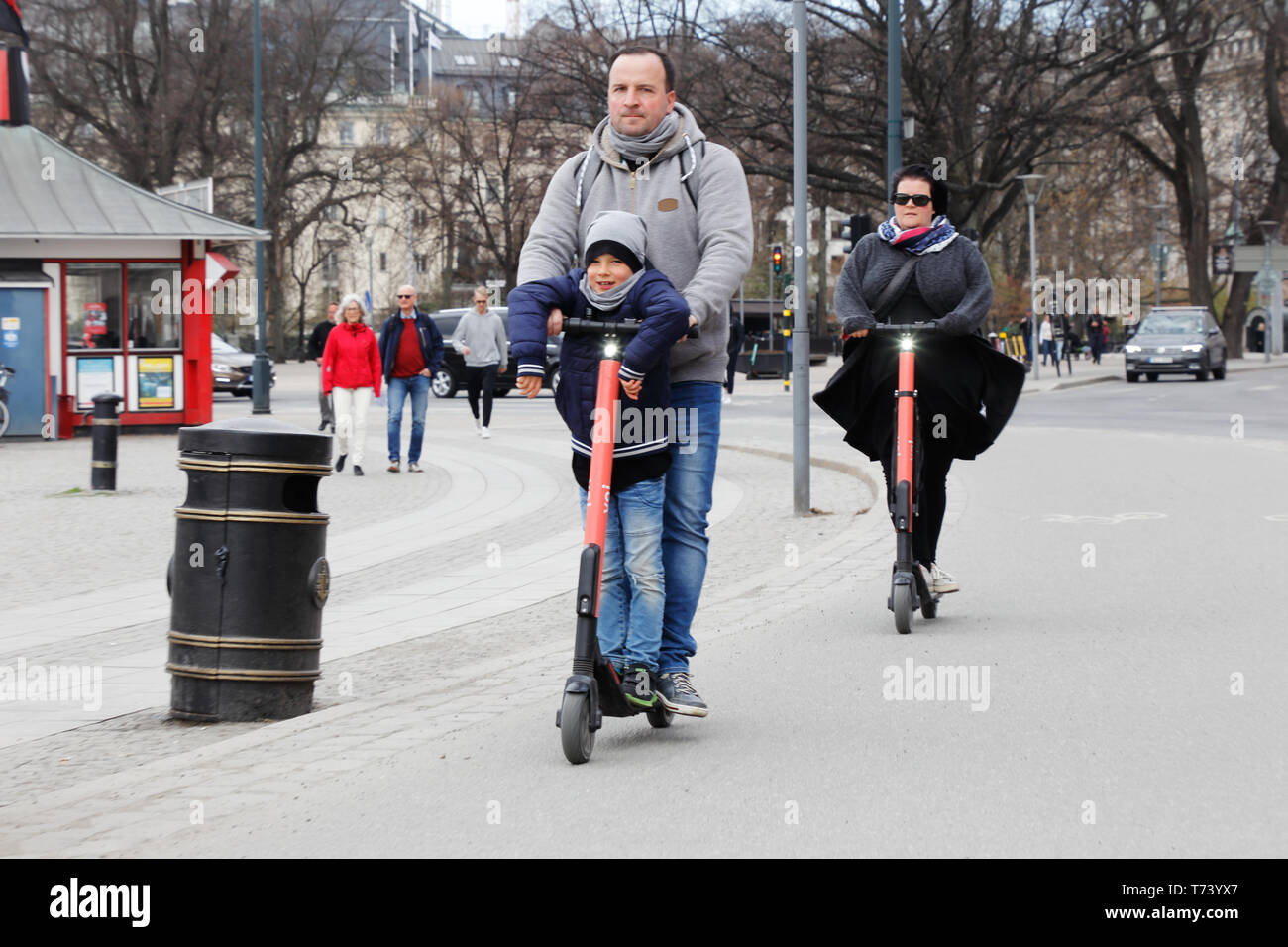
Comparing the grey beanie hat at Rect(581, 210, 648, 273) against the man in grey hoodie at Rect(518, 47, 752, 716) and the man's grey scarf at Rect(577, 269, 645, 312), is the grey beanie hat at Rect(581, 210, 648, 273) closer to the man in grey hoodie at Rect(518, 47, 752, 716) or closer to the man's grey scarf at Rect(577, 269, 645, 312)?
the man's grey scarf at Rect(577, 269, 645, 312)

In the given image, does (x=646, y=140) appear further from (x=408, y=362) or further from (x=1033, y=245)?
(x=1033, y=245)

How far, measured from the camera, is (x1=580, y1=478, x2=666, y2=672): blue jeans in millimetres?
5320

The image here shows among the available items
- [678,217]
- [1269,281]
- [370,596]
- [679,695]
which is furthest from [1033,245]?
[679,695]

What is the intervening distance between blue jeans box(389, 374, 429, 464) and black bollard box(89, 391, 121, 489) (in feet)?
9.66

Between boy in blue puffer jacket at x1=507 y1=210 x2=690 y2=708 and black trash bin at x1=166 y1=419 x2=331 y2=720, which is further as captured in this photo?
black trash bin at x1=166 y1=419 x2=331 y2=720

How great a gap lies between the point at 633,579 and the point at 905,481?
8.41 ft

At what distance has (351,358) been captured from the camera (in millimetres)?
17938

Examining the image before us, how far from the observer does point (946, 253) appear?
7.73 m

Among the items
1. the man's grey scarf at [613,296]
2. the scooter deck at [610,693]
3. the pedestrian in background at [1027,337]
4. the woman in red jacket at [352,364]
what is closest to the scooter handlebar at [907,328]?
the man's grey scarf at [613,296]

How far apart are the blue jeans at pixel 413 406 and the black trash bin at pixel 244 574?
11.7 metres

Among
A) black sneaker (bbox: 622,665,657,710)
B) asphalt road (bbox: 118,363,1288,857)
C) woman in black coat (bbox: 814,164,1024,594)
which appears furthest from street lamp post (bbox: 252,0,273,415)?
black sneaker (bbox: 622,665,657,710)

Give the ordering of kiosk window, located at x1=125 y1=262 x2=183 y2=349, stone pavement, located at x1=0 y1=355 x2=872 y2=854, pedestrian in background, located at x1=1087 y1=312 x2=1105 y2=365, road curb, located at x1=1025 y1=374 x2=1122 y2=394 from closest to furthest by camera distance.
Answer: stone pavement, located at x1=0 y1=355 x2=872 y2=854
kiosk window, located at x1=125 y1=262 x2=183 y2=349
road curb, located at x1=1025 y1=374 x2=1122 y2=394
pedestrian in background, located at x1=1087 y1=312 x2=1105 y2=365
